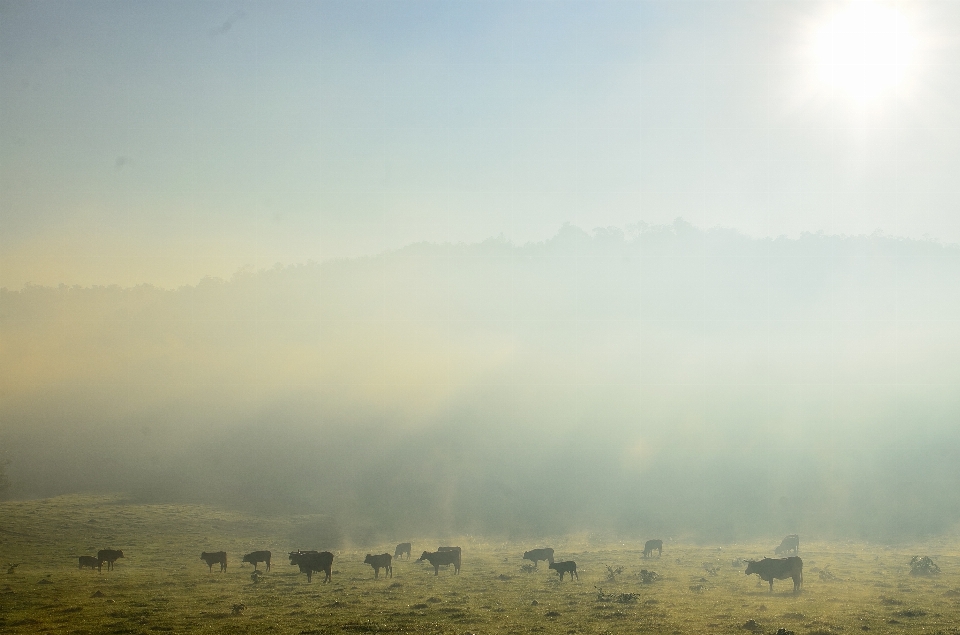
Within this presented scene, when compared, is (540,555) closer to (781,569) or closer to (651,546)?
(651,546)

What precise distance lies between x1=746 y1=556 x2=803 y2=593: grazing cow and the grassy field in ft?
2.78

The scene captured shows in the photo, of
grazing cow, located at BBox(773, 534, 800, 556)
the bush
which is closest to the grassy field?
the bush

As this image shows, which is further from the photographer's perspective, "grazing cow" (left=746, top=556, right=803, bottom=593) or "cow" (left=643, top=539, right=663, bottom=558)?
"cow" (left=643, top=539, right=663, bottom=558)

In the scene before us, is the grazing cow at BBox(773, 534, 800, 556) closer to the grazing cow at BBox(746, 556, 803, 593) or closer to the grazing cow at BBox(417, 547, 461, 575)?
the grazing cow at BBox(746, 556, 803, 593)

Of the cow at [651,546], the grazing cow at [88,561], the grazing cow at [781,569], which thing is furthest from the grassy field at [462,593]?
the grazing cow at [88,561]

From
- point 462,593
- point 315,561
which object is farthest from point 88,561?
point 462,593

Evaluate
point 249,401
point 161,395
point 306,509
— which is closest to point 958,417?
point 306,509

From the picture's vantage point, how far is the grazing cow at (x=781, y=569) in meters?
39.9

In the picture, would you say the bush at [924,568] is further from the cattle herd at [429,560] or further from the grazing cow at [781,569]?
the grazing cow at [781,569]

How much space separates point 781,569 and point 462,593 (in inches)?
778

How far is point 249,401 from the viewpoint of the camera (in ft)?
568

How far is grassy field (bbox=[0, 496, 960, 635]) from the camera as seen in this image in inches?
1133

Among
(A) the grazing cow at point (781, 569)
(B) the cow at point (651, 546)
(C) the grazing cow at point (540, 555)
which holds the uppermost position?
(A) the grazing cow at point (781, 569)

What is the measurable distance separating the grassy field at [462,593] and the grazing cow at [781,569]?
849 millimetres
